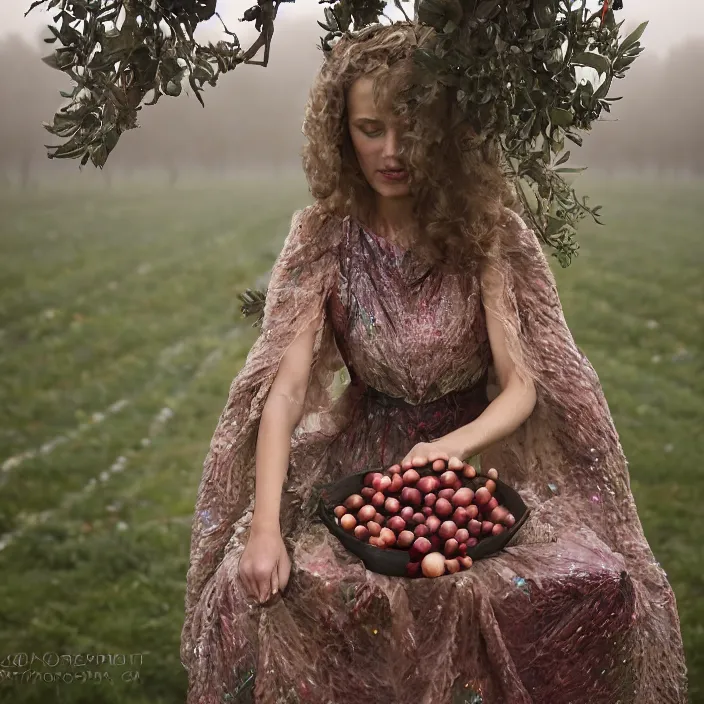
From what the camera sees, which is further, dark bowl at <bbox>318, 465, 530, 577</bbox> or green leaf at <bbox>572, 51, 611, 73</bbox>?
green leaf at <bbox>572, 51, 611, 73</bbox>

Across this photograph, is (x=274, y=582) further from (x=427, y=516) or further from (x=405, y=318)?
(x=405, y=318)

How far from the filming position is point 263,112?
6.48m

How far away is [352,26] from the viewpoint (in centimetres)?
215

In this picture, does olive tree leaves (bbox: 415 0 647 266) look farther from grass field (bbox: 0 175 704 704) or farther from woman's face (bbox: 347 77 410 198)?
grass field (bbox: 0 175 704 704)

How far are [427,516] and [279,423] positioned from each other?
0.39 meters

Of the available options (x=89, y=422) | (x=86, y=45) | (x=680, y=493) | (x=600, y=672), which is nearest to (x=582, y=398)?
(x=600, y=672)

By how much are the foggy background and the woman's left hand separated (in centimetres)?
312

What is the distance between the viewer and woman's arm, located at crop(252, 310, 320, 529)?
69.2 inches

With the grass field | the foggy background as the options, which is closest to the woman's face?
the grass field

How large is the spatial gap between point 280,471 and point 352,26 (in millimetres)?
1054

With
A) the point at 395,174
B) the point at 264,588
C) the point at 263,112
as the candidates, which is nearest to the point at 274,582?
the point at 264,588

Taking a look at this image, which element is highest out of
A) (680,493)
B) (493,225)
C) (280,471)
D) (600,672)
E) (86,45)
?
(86,45)

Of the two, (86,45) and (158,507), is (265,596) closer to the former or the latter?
(86,45)

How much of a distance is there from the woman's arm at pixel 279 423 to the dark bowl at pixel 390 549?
0.35 ft
